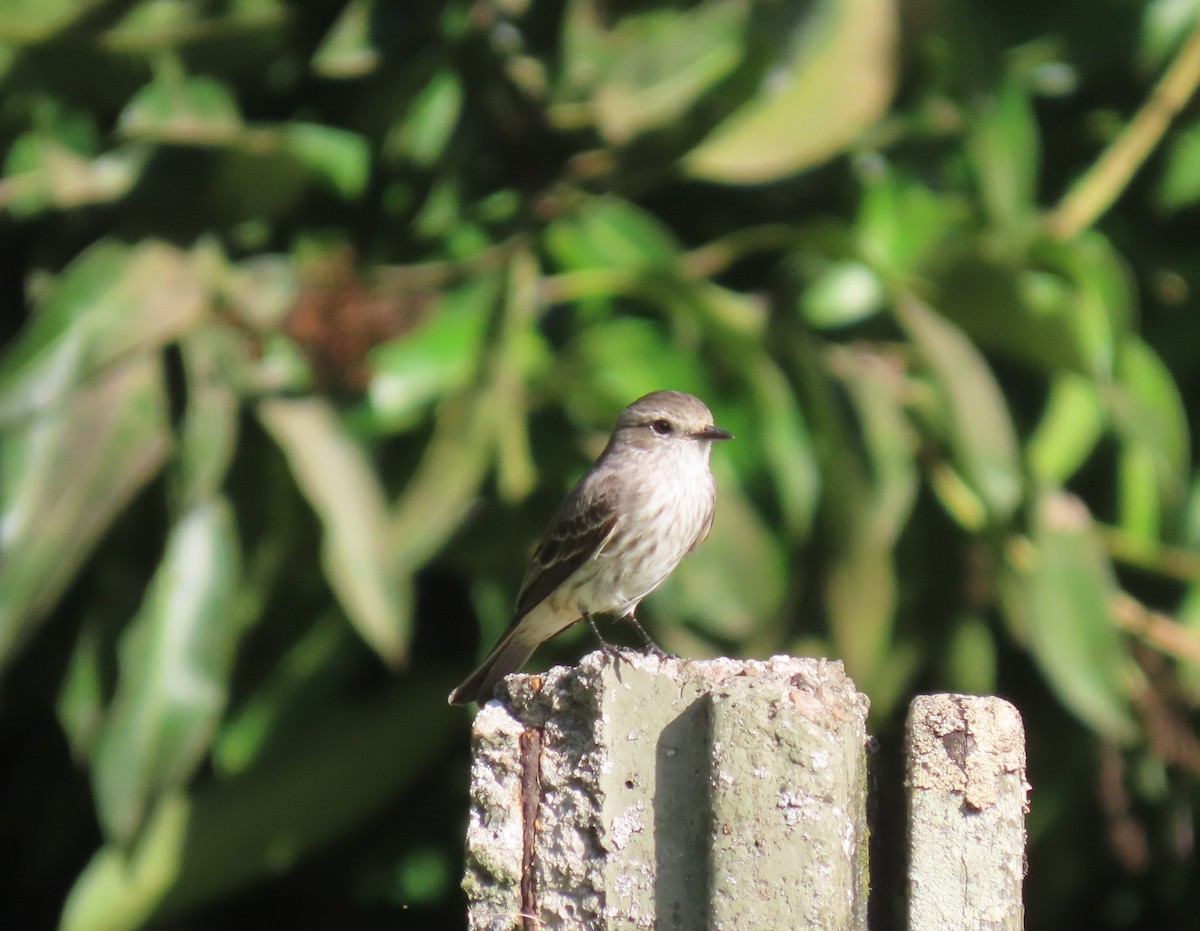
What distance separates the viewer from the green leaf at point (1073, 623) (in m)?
4.16

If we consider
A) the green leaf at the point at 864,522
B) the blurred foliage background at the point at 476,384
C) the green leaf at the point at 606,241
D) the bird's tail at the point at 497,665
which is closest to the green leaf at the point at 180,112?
the blurred foliage background at the point at 476,384

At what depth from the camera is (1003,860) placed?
2.05m

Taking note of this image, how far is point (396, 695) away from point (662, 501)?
2.81ft

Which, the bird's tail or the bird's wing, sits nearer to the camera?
the bird's tail

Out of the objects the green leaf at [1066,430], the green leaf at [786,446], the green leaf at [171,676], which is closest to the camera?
the green leaf at [171,676]

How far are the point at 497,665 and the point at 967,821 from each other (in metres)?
2.11

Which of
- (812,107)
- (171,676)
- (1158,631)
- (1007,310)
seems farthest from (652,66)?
(1158,631)

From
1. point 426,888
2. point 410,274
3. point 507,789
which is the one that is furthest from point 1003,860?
point 426,888

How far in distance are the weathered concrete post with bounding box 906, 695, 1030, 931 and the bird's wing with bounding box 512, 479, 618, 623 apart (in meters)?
2.05

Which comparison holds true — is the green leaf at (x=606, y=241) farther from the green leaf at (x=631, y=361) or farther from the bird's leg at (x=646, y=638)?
the bird's leg at (x=646, y=638)

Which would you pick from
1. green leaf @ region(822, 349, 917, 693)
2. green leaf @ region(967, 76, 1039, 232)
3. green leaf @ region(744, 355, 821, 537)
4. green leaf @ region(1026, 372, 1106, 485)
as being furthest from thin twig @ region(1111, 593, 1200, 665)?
green leaf @ region(967, 76, 1039, 232)

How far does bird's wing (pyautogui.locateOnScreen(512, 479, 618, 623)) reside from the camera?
13.4 feet

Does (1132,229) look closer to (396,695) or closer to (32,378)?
(396,695)

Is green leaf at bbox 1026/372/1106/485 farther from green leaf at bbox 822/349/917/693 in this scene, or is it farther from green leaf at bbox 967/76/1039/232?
A: green leaf at bbox 822/349/917/693
